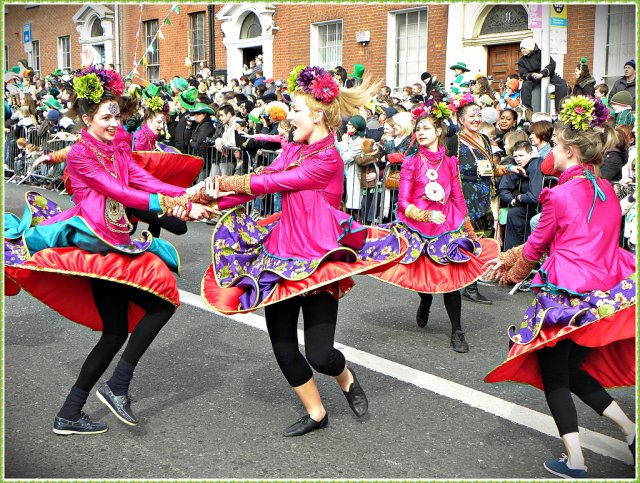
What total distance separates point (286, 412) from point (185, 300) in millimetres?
2807

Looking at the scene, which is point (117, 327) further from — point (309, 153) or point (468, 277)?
point (468, 277)

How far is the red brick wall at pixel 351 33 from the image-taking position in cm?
1769

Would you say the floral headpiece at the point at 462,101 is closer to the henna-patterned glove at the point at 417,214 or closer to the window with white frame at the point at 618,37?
the henna-patterned glove at the point at 417,214

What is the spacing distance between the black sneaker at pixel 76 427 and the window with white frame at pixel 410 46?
15.4 meters

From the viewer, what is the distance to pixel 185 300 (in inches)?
279

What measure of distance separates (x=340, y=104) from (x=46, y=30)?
102 feet

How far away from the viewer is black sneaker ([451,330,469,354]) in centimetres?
572

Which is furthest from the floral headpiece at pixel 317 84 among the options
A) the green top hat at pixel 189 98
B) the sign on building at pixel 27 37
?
the sign on building at pixel 27 37

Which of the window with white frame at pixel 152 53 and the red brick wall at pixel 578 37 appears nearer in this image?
the red brick wall at pixel 578 37

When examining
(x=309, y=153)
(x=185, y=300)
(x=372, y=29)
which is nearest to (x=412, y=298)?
(x=185, y=300)

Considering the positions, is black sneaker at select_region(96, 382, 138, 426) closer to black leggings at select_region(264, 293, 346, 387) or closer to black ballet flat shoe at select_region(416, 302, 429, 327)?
black leggings at select_region(264, 293, 346, 387)

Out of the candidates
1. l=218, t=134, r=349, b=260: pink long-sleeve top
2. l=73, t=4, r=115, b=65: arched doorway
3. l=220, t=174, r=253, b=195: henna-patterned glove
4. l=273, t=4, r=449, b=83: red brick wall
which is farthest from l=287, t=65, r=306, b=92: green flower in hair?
l=73, t=4, r=115, b=65: arched doorway

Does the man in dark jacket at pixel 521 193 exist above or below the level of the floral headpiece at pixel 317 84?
below

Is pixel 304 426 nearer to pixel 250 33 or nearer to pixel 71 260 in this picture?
pixel 71 260
